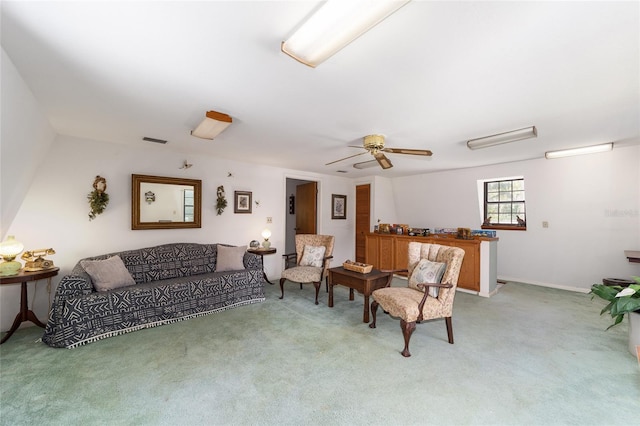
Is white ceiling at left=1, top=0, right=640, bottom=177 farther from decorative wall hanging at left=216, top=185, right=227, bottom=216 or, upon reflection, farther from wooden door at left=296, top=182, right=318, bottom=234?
wooden door at left=296, top=182, right=318, bottom=234

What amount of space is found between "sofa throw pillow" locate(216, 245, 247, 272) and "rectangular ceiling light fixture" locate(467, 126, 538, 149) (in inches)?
149

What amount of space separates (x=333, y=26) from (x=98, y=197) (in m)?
3.91

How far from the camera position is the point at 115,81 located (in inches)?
82.4

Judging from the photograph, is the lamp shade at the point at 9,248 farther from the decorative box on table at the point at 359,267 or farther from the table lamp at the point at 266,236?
the decorative box on table at the point at 359,267

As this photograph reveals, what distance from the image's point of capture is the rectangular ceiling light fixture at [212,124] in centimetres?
269

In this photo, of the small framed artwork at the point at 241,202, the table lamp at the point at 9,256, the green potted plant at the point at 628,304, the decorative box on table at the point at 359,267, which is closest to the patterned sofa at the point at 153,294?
the table lamp at the point at 9,256

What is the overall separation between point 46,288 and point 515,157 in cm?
720

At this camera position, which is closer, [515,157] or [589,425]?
[589,425]

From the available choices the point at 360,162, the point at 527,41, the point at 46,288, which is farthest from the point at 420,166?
the point at 46,288

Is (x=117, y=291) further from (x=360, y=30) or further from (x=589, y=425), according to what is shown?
(x=589, y=425)

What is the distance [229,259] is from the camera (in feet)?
14.0

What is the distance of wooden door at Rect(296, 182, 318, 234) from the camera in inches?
256

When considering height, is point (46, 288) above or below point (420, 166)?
below

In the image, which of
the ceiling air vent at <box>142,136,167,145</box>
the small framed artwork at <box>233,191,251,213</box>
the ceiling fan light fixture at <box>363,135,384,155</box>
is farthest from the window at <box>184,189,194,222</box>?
the ceiling fan light fixture at <box>363,135,384,155</box>
